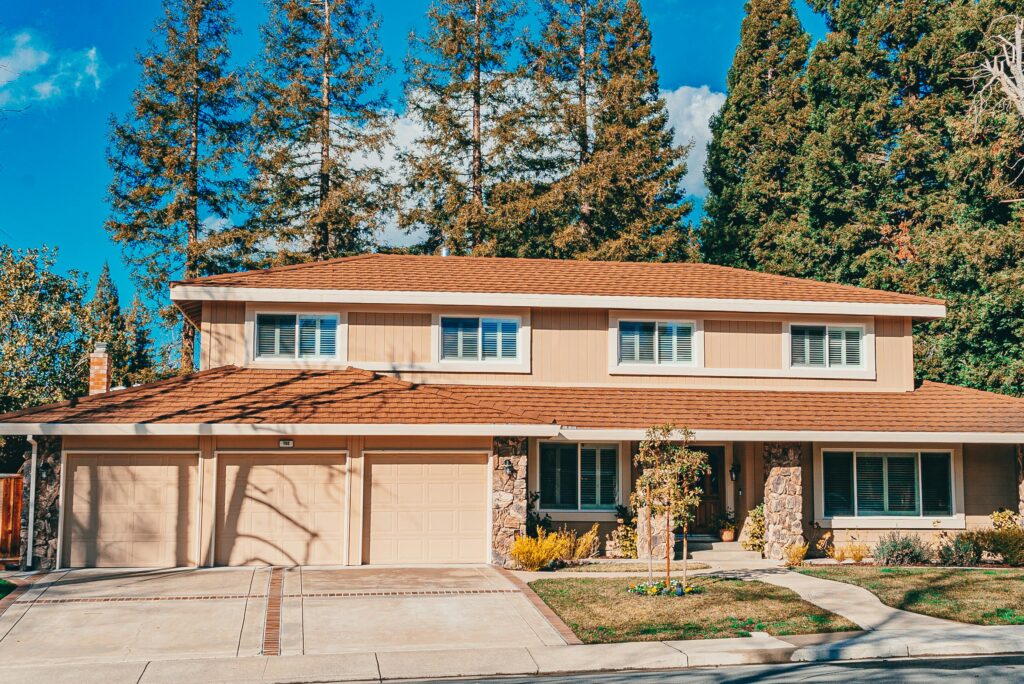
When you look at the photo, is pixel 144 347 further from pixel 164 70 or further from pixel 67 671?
pixel 67 671

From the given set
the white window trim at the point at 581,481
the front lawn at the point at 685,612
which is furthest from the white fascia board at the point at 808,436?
the front lawn at the point at 685,612

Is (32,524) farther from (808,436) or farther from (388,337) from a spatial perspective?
(808,436)

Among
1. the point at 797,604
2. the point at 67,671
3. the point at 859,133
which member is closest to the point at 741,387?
the point at 797,604

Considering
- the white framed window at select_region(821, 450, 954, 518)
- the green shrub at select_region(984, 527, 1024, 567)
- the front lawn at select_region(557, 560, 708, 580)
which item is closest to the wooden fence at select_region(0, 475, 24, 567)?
the front lawn at select_region(557, 560, 708, 580)

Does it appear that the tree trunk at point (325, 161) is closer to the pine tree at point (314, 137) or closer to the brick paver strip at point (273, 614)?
the pine tree at point (314, 137)

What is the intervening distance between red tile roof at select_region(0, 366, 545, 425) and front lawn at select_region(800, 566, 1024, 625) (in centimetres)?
667

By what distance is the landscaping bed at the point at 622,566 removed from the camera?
1891 centimetres

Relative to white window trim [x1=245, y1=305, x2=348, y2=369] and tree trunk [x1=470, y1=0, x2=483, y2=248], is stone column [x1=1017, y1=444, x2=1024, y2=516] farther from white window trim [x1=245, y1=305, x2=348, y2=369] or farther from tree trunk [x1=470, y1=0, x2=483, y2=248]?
tree trunk [x1=470, y1=0, x2=483, y2=248]

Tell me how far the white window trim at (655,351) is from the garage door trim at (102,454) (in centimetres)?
926

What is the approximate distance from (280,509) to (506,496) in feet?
14.3

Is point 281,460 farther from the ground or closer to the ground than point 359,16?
closer to the ground

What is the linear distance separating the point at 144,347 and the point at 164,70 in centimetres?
1031

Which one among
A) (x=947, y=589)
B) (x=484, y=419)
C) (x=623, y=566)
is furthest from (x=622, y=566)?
(x=947, y=589)

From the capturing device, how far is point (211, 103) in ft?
122
